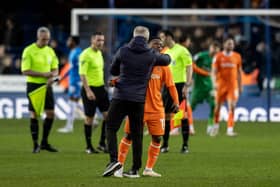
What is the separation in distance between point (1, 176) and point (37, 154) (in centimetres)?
436

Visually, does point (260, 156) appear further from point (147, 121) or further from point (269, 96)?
point (269, 96)

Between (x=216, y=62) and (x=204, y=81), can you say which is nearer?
(x=216, y=62)

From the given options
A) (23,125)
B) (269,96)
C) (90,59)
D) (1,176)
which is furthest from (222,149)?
(269,96)

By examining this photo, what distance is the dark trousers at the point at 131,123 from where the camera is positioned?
52.8 feet

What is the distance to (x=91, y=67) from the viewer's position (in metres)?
21.3

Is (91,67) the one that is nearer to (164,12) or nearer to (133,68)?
(133,68)

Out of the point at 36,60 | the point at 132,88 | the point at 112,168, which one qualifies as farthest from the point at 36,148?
the point at 132,88

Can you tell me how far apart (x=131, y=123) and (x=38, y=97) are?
514cm

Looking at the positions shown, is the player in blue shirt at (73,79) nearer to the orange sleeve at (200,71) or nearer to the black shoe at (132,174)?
the orange sleeve at (200,71)

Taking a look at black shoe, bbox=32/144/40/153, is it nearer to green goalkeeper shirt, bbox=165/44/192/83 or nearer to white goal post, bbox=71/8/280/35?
green goalkeeper shirt, bbox=165/44/192/83

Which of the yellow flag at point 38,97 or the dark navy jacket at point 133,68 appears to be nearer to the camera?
the dark navy jacket at point 133,68

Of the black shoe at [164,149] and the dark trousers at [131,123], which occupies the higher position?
the dark trousers at [131,123]

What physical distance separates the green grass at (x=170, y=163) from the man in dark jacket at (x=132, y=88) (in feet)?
1.63

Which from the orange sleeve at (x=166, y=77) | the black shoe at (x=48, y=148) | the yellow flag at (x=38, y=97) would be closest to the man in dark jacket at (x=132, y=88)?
the orange sleeve at (x=166, y=77)
